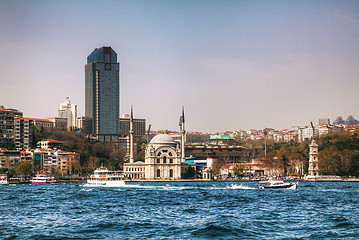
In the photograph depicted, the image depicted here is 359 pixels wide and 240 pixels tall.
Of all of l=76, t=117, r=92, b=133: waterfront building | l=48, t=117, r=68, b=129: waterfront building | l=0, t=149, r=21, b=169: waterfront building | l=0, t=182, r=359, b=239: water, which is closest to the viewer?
l=0, t=182, r=359, b=239: water

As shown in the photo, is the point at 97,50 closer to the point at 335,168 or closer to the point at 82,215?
the point at 335,168

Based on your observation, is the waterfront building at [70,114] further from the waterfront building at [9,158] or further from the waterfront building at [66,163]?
the waterfront building at [9,158]

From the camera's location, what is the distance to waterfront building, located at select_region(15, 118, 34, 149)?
113125mm

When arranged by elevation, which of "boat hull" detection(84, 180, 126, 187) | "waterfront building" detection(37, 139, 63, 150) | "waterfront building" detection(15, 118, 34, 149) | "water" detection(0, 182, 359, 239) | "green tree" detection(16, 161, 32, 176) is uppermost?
"waterfront building" detection(15, 118, 34, 149)

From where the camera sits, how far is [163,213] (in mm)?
34531

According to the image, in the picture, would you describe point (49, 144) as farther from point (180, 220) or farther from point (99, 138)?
point (180, 220)

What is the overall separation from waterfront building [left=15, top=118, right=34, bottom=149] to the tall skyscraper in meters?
53.9

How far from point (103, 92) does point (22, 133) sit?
191 ft

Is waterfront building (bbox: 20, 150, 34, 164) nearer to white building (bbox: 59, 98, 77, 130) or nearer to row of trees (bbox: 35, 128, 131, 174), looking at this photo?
row of trees (bbox: 35, 128, 131, 174)

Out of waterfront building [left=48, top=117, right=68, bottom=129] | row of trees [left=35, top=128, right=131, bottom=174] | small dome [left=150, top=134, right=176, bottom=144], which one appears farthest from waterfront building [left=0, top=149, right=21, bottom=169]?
waterfront building [left=48, top=117, right=68, bottom=129]

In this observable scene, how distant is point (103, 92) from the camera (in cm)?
17162

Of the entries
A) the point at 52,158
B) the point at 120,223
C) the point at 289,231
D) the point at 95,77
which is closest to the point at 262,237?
the point at 289,231

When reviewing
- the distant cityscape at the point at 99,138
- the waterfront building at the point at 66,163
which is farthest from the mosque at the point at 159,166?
the waterfront building at the point at 66,163

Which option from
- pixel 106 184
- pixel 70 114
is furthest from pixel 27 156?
pixel 70 114
